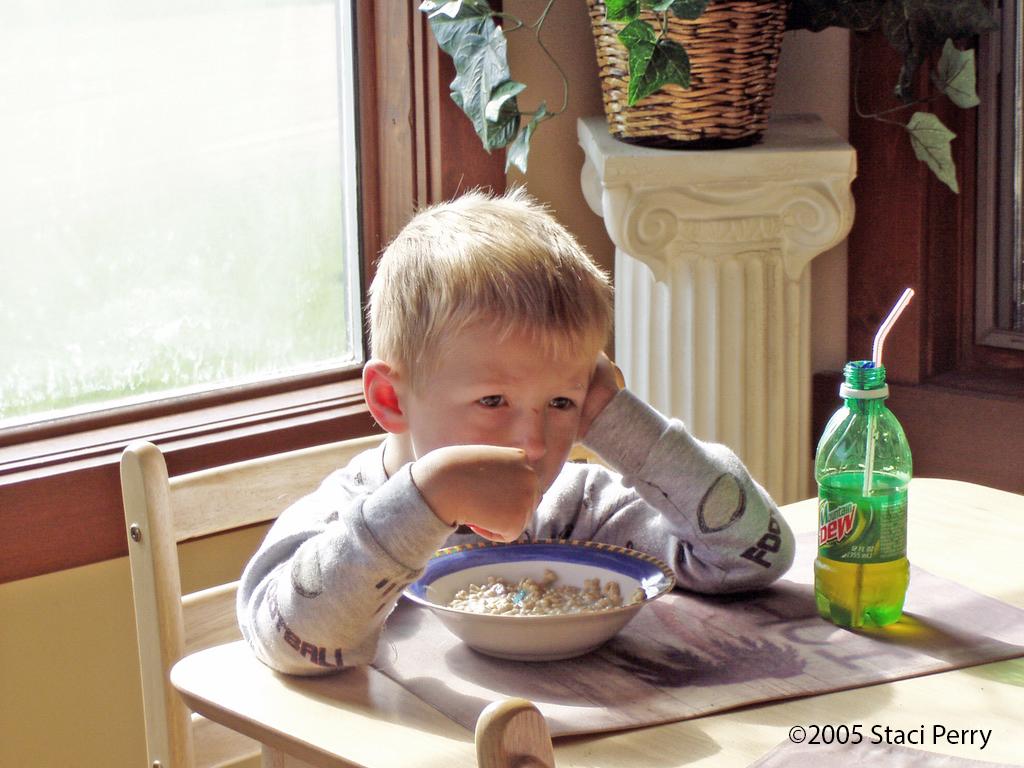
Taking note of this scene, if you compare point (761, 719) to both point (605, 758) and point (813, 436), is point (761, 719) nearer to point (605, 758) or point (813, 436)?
point (605, 758)

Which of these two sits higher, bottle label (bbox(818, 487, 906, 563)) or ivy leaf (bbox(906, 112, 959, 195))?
ivy leaf (bbox(906, 112, 959, 195))

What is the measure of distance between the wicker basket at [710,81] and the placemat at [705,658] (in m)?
0.88

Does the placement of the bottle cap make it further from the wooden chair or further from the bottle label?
the wooden chair

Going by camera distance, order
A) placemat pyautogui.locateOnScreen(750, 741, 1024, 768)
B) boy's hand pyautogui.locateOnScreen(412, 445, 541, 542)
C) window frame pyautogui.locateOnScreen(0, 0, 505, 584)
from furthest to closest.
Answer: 1. window frame pyautogui.locateOnScreen(0, 0, 505, 584)
2. boy's hand pyautogui.locateOnScreen(412, 445, 541, 542)
3. placemat pyautogui.locateOnScreen(750, 741, 1024, 768)

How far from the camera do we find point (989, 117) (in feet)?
5.81

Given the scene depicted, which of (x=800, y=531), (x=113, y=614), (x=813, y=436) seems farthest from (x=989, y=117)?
(x=113, y=614)

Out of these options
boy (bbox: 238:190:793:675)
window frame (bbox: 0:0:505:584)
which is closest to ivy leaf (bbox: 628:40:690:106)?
window frame (bbox: 0:0:505:584)

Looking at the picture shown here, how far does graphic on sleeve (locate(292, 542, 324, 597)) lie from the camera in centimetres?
81

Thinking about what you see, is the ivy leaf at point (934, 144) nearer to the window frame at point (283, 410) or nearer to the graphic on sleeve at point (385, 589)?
the window frame at point (283, 410)

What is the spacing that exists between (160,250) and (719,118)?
854 millimetres

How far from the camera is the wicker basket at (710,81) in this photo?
153cm

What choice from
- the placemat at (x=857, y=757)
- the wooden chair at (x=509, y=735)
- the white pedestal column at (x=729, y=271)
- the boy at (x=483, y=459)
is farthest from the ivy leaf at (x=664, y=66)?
the wooden chair at (x=509, y=735)

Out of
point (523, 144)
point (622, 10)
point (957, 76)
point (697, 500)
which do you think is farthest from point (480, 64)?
point (697, 500)

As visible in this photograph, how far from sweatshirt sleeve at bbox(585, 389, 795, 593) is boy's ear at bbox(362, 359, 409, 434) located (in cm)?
18
